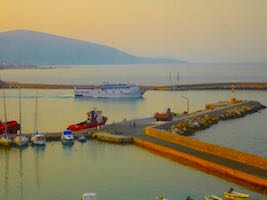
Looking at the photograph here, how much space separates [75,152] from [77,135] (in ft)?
8.57

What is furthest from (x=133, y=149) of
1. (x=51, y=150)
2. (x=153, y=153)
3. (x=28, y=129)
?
(x=28, y=129)

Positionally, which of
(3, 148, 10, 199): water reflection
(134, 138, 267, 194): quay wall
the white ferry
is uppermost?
the white ferry

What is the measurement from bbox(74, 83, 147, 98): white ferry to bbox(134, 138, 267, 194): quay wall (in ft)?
116

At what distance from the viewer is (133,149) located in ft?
69.8

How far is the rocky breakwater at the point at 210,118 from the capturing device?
83.7 feet

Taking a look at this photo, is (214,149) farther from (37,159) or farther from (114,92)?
(114,92)

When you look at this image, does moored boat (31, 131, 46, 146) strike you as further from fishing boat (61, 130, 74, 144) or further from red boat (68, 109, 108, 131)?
red boat (68, 109, 108, 131)

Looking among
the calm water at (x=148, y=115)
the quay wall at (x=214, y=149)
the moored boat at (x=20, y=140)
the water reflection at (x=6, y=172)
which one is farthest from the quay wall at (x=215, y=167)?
the water reflection at (x=6, y=172)

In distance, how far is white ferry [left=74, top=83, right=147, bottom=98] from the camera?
57.3 meters

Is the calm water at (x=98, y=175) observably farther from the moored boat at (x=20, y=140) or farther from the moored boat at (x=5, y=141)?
the moored boat at (x=5, y=141)

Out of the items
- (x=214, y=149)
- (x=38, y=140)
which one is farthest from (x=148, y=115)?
(x=214, y=149)

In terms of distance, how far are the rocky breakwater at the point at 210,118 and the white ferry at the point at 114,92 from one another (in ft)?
65.6

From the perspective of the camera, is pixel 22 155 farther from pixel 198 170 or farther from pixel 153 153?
pixel 198 170

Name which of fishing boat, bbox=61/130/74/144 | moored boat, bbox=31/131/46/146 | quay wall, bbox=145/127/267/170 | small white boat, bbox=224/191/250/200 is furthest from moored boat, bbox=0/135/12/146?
small white boat, bbox=224/191/250/200
